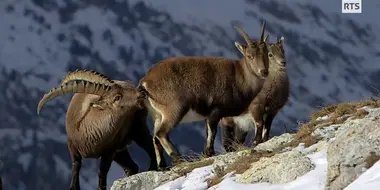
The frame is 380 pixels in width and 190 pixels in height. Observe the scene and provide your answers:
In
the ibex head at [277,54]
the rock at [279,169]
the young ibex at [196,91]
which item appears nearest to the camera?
the rock at [279,169]

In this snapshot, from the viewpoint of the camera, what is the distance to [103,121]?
15.3 meters

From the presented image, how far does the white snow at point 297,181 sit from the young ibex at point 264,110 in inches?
169

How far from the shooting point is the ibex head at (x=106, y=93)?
49.7ft

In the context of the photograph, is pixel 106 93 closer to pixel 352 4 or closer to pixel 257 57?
pixel 257 57

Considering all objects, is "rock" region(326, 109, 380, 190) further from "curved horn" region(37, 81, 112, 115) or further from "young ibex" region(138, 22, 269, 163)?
"curved horn" region(37, 81, 112, 115)

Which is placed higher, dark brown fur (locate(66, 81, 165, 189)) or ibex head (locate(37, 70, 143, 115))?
ibex head (locate(37, 70, 143, 115))

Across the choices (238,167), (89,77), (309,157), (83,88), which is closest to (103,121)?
(83,88)

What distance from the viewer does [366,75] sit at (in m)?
141

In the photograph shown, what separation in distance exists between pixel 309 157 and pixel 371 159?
7.34 feet

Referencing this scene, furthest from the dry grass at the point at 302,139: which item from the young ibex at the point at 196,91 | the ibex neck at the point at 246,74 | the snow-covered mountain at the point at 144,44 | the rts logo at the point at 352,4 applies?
the snow-covered mountain at the point at 144,44

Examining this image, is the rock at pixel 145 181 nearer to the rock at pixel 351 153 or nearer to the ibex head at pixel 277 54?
the rock at pixel 351 153

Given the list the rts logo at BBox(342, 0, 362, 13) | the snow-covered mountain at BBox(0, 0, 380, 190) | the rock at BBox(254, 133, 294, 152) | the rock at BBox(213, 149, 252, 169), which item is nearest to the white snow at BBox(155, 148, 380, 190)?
the rock at BBox(213, 149, 252, 169)

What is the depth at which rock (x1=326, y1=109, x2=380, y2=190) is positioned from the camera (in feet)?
28.3

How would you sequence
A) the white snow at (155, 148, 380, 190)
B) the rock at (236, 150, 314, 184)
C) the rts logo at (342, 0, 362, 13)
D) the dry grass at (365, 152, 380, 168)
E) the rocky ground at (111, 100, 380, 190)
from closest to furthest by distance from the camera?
the white snow at (155, 148, 380, 190)
the dry grass at (365, 152, 380, 168)
the rocky ground at (111, 100, 380, 190)
the rock at (236, 150, 314, 184)
the rts logo at (342, 0, 362, 13)
